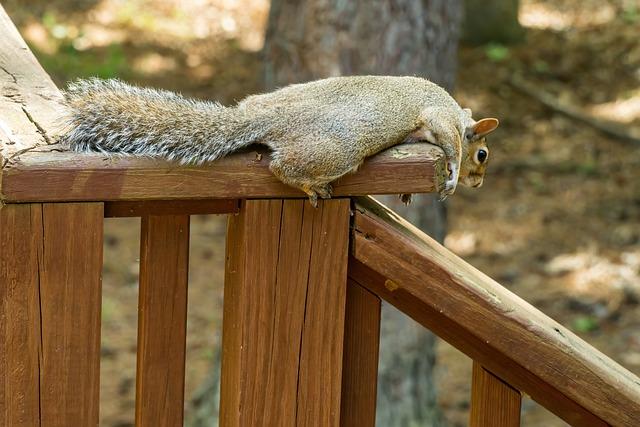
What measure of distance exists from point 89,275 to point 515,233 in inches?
171

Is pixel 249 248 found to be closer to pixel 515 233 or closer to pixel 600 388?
pixel 600 388

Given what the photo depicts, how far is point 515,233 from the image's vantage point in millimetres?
5496

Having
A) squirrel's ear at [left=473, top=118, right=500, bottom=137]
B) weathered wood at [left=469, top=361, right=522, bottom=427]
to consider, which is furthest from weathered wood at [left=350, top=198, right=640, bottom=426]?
squirrel's ear at [left=473, top=118, right=500, bottom=137]

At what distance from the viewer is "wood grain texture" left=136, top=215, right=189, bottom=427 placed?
143cm

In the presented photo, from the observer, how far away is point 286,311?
145cm

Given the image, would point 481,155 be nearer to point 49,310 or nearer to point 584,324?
point 49,310

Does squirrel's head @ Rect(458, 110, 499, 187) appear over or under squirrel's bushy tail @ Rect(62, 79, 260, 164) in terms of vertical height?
under

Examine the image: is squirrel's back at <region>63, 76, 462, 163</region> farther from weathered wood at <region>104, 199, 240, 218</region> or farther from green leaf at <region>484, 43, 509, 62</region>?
green leaf at <region>484, 43, 509, 62</region>

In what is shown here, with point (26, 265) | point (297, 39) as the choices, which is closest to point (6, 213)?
point (26, 265)

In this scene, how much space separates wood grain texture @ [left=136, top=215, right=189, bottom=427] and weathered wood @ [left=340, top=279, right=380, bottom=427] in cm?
25

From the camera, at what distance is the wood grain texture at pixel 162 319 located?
4.70 ft

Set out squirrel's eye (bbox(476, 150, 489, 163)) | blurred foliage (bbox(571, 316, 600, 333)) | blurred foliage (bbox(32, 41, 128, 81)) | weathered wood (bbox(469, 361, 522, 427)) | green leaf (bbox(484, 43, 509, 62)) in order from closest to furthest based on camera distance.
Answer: weathered wood (bbox(469, 361, 522, 427)), squirrel's eye (bbox(476, 150, 489, 163)), blurred foliage (bbox(571, 316, 600, 333)), blurred foliage (bbox(32, 41, 128, 81)), green leaf (bbox(484, 43, 509, 62))

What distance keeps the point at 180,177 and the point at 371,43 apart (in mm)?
2433

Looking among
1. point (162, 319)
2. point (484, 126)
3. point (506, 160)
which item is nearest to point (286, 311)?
point (162, 319)
